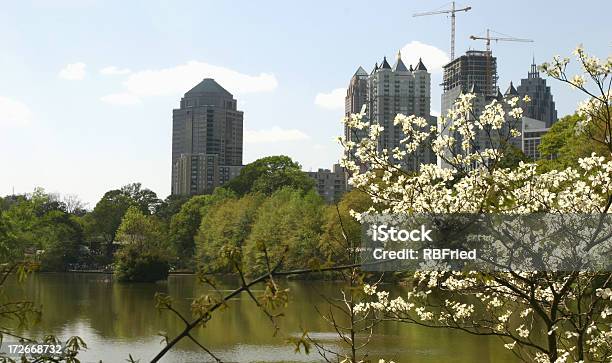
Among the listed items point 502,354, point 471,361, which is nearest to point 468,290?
point 471,361

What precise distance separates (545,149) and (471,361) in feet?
99.6

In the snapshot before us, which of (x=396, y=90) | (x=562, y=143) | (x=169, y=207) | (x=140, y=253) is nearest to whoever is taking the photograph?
(x=562, y=143)

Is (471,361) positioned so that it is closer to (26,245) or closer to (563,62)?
(563,62)

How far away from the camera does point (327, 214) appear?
4884 cm

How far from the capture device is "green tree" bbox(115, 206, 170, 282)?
47.4 m

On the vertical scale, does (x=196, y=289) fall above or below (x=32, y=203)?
below

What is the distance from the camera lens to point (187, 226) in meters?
68.5

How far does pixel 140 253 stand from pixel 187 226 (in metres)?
20.4

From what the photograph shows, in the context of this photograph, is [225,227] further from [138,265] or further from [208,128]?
[208,128]

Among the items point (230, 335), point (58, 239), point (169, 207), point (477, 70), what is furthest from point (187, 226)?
point (477, 70)

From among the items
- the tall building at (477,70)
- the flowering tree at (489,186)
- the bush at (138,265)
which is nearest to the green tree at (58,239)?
the bush at (138,265)

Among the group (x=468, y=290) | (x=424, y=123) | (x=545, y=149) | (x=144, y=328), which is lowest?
(x=144, y=328)

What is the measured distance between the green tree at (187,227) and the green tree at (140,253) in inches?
623

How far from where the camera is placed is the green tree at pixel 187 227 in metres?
67.2
